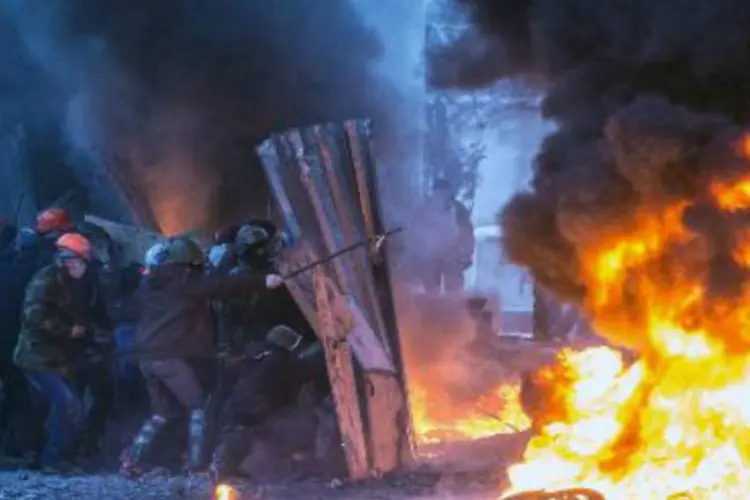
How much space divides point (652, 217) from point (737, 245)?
0.60 metres

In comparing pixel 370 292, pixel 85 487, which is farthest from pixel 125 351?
pixel 370 292

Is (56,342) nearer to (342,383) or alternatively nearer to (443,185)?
(342,383)

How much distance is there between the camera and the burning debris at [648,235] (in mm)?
6602

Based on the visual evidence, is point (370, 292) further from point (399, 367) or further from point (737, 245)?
point (737, 245)

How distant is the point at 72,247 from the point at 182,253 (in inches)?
34.9

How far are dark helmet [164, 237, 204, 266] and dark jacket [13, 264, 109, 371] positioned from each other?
0.80m

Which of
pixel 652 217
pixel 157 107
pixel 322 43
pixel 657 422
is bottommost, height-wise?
pixel 657 422

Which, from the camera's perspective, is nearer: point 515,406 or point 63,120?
point 515,406

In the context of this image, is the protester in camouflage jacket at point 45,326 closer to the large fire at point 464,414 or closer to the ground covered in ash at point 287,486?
the ground covered in ash at point 287,486

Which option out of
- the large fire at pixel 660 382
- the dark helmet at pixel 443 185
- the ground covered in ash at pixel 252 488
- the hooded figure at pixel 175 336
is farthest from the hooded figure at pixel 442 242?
the large fire at pixel 660 382

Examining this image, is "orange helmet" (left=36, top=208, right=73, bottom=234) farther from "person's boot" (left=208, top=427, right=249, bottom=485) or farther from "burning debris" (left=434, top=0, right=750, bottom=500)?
"burning debris" (left=434, top=0, right=750, bottom=500)

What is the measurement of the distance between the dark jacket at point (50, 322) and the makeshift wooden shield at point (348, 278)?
179 centimetres

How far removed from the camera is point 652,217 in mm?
6852

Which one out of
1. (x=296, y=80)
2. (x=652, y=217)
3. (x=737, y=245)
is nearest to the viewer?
(x=737, y=245)
